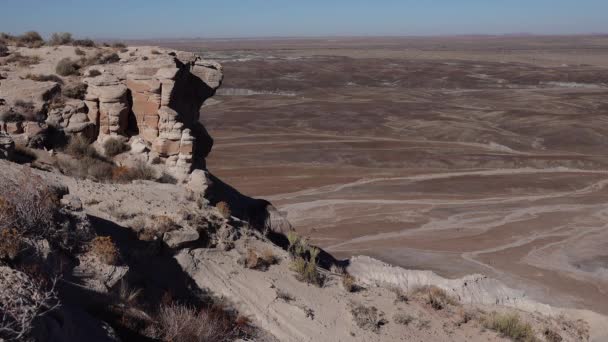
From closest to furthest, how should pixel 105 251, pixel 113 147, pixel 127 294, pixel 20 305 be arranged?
pixel 20 305 < pixel 127 294 < pixel 105 251 < pixel 113 147

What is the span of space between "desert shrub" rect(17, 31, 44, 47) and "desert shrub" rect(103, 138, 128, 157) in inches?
249

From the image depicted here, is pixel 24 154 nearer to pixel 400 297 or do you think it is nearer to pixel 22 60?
pixel 22 60

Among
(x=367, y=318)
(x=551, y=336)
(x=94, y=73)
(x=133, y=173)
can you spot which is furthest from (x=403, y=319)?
(x=94, y=73)

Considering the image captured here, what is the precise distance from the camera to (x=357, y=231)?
23.5 meters

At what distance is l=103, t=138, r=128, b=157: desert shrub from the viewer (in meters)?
12.8

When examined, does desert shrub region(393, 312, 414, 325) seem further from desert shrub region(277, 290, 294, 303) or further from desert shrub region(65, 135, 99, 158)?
desert shrub region(65, 135, 99, 158)

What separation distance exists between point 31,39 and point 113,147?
7591 millimetres

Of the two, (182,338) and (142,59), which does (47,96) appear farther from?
(182,338)

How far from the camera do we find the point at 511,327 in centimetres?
962

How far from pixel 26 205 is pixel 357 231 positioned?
1775 cm

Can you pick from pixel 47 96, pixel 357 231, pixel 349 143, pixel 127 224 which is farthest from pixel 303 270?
pixel 349 143

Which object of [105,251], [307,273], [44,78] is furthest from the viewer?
[44,78]

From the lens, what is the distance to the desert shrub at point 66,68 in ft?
47.0

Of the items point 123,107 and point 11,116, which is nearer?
point 11,116
